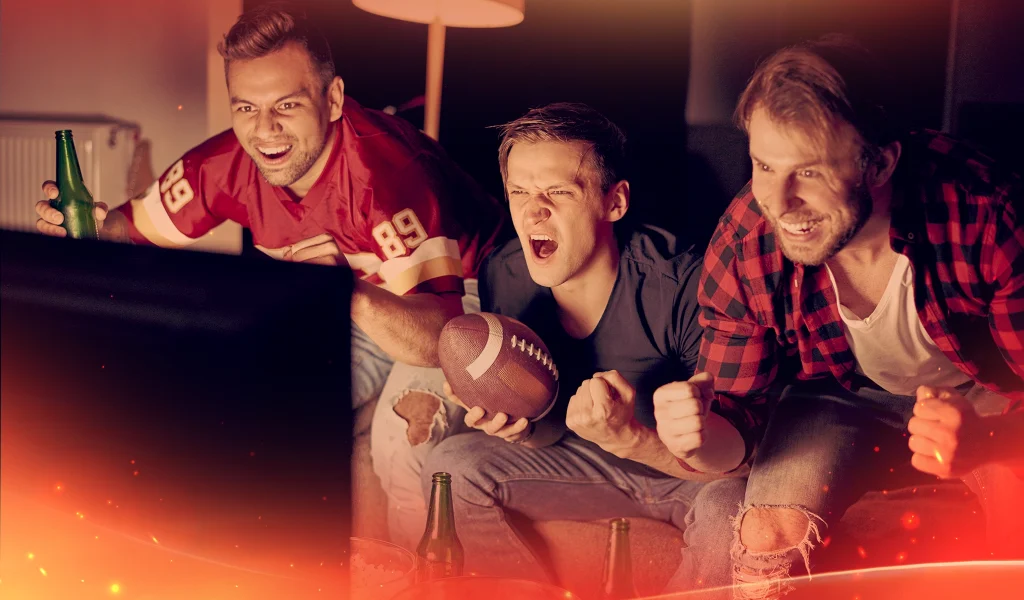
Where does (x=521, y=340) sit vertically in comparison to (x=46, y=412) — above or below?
below

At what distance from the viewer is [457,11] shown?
1.81 metres

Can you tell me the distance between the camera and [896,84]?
1.42 meters

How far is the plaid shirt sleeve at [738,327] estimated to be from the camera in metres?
1.55

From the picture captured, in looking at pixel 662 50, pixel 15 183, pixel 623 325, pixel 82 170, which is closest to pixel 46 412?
pixel 623 325

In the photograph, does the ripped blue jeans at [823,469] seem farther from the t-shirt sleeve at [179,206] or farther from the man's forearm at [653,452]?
the t-shirt sleeve at [179,206]

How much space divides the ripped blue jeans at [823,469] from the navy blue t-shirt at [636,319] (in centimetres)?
21

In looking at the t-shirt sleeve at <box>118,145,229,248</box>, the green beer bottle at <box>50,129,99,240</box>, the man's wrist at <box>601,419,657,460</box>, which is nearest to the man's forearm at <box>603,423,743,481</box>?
the man's wrist at <box>601,419,657,460</box>

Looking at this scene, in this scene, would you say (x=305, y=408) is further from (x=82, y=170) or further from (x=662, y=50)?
(x=82, y=170)

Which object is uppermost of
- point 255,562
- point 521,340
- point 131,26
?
point 131,26

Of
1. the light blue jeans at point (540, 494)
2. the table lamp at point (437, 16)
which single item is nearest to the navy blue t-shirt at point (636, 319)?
the light blue jeans at point (540, 494)

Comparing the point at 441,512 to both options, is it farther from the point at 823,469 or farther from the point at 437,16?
the point at 437,16

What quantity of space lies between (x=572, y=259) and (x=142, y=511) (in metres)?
1.04

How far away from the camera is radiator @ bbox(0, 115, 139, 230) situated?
229 centimetres

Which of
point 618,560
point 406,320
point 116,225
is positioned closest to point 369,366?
point 406,320
